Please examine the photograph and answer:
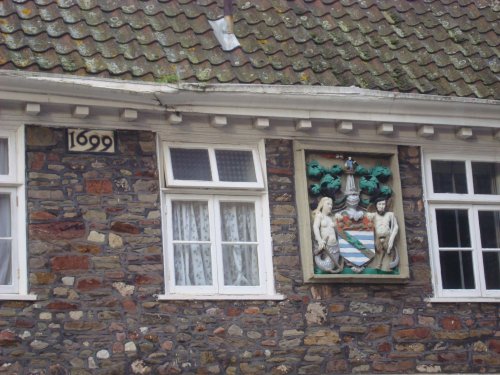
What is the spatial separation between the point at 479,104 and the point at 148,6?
11.7ft

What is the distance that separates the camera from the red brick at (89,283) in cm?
1411

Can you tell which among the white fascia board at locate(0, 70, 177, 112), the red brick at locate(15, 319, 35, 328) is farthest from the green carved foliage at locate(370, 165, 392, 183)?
the red brick at locate(15, 319, 35, 328)

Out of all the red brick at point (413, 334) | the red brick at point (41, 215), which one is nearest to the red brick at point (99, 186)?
the red brick at point (41, 215)

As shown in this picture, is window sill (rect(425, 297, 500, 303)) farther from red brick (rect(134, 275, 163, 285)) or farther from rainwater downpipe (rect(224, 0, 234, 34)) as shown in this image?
rainwater downpipe (rect(224, 0, 234, 34))

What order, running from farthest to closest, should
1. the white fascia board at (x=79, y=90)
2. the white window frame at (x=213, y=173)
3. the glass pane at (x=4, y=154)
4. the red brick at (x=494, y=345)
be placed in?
the red brick at (x=494, y=345), the white window frame at (x=213, y=173), the glass pane at (x=4, y=154), the white fascia board at (x=79, y=90)

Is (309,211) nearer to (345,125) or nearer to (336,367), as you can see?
(345,125)

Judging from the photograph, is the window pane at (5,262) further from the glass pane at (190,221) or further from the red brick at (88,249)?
the glass pane at (190,221)

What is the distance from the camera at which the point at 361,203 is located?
A: 1530 centimetres

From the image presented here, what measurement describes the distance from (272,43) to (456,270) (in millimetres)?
3029

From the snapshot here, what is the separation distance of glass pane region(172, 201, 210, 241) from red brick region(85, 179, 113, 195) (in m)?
0.69

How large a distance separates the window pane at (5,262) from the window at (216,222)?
1.50m

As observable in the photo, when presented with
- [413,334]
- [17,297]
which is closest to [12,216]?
[17,297]

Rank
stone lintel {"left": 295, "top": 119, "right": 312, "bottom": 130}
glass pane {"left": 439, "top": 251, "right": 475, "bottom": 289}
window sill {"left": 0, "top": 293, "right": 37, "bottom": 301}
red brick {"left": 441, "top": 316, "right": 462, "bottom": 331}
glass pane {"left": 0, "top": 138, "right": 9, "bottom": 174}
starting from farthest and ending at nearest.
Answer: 1. glass pane {"left": 439, "top": 251, "right": 475, "bottom": 289}
2. red brick {"left": 441, "top": 316, "right": 462, "bottom": 331}
3. stone lintel {"left": 295, "top": 119, "right": 312, "bottom": 130}
4. glass pane {"left": 0, "top": 138, "right": 9, "bottom": 174}
5. window sill {"left": 0, "top": 293, "right": 37, "bottom": 301}

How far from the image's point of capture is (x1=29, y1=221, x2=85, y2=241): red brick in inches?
556
